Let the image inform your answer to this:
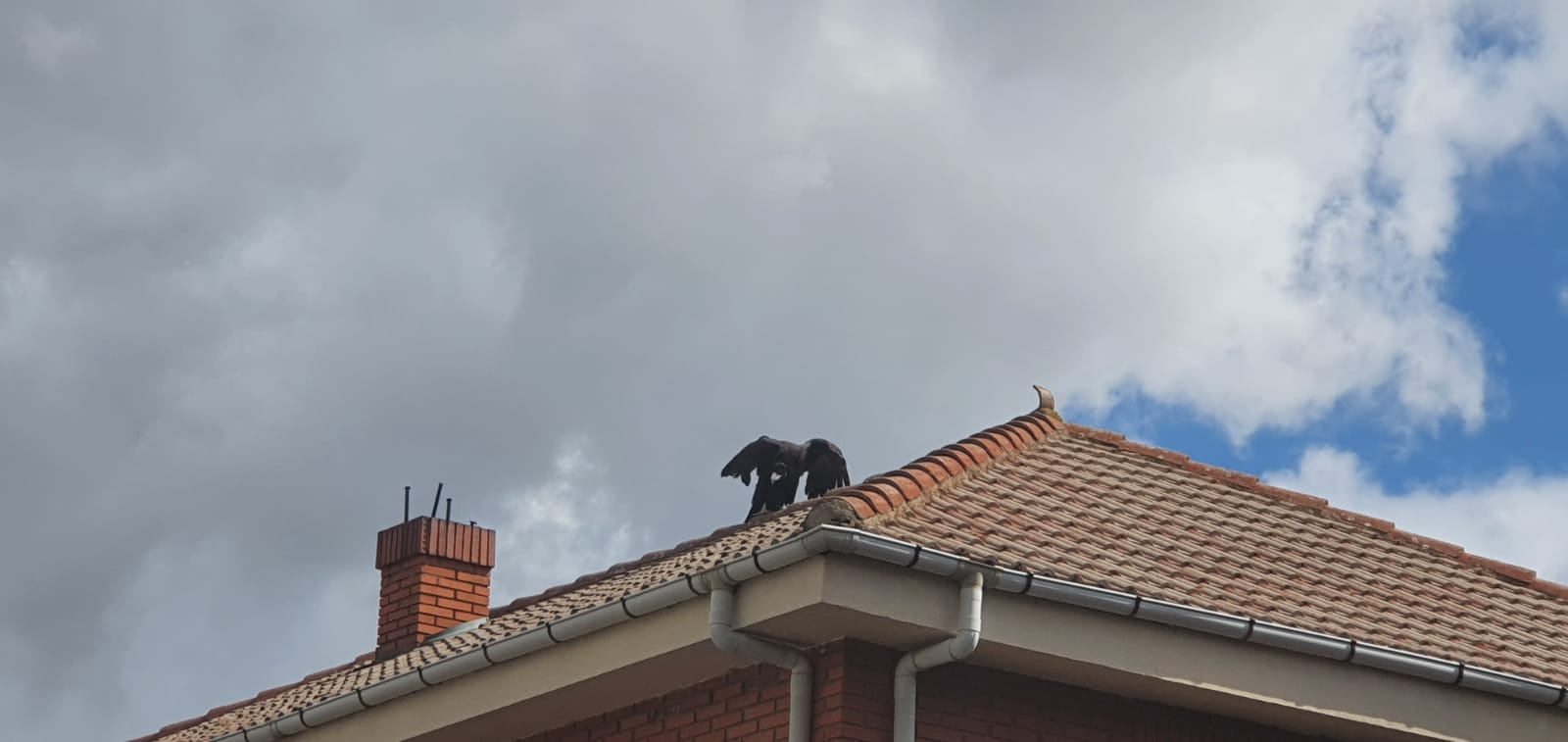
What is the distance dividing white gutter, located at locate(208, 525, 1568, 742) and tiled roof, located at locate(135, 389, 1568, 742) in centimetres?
11

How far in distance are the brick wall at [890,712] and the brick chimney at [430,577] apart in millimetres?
5453

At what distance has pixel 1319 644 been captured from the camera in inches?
343

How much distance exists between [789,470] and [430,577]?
377 cm

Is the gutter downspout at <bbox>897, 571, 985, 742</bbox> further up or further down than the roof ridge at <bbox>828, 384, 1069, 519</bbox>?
further down

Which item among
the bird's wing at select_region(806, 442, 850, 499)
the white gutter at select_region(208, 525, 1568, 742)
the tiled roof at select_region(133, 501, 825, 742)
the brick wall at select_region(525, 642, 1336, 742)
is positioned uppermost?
the bird's wing at select_region(806, 442, 850, 499)

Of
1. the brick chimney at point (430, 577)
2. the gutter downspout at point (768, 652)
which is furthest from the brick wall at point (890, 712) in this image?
the brick chimney at point (430, 577)

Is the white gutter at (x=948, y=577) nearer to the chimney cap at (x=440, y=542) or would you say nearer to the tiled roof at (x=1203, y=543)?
the tiled roof at (x=1203, y=543)

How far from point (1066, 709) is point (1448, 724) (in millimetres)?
1790

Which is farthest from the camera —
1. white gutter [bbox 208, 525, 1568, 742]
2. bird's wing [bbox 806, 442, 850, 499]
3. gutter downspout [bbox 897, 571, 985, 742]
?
bird's wing [bbox 806, 442, 850, 499]

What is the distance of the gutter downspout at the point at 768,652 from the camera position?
8125mm

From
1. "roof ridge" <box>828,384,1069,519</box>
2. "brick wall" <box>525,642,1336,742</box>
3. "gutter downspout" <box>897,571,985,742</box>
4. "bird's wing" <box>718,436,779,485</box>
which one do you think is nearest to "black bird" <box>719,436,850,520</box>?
"bird's wing" <box>718,436,779,485</box>

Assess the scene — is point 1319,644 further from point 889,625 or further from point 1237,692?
point 889,625

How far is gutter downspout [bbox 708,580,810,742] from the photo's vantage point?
812cm

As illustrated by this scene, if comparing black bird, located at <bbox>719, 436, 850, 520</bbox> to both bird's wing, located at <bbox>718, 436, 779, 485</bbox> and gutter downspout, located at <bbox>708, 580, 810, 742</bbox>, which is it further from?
gutter downspout, located at <bbox>708, 580, 810, 742</bbox>
